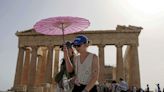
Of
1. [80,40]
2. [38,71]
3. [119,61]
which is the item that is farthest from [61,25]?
[38,71]

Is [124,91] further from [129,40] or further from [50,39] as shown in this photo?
[50,39]

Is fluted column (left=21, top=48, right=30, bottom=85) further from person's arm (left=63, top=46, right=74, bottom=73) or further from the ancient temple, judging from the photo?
person's arm (left=63, top=46, right=74, bottom=73)

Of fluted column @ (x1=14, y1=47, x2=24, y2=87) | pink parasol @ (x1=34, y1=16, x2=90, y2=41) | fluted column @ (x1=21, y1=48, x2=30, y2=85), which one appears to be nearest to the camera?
pink parasol @ (x1=34, y1=16, x2=90, y2=41)

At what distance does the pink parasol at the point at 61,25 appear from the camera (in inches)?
224

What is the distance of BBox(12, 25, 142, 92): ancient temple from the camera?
3550 centimetres

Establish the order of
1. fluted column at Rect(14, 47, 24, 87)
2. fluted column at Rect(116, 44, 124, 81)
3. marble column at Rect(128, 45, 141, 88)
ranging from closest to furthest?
marble column at Rect(128, 45, 141, 88)
fluted column at Rect(116, 44, 124, 81)
fluted column at Rect(14, 47, 24, 87)

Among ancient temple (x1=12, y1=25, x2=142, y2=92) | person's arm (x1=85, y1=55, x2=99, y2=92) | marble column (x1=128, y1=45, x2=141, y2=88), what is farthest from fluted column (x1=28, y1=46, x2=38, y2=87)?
person's arm (x1=85, y1=55, x2=99, y2=92)

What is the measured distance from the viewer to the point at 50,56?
3753 cm

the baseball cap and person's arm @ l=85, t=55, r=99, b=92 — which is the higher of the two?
the baseball cap

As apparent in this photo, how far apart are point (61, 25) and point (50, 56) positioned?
32.0 metres

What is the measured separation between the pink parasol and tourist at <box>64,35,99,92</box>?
106 centimetres

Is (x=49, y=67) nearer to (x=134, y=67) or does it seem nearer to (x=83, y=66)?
(x=134, y=67)

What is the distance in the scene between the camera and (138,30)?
Result: 35250 mm

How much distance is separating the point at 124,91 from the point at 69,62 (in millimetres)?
13868
